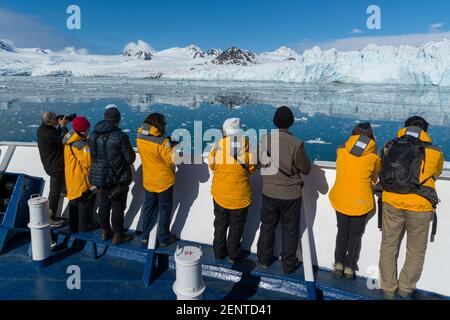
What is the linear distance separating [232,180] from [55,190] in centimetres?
190

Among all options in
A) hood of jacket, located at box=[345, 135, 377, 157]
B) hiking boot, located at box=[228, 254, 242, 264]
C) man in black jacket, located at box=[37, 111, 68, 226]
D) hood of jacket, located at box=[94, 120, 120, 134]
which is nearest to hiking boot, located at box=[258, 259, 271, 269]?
hiking boot, located at box=[228, 254, 242, 264]

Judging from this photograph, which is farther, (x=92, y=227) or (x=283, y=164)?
(x=92, y=227)

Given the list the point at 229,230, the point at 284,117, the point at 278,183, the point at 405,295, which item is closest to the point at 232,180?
the point at 278,183

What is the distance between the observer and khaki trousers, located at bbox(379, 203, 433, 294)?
2.11m

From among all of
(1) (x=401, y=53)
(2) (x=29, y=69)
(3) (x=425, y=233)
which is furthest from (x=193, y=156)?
(2) (x=29, y=69)

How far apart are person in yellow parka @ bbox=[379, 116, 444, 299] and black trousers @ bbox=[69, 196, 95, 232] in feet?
8.22

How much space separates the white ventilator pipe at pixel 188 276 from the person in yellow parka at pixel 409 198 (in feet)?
4.37

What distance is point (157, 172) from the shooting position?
268cm

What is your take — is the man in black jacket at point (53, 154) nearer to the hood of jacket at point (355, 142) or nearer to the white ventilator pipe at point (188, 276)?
the white ventilator pipe at point (188, 276)

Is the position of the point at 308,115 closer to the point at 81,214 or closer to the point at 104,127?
the point at 81,214

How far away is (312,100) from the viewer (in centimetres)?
3475

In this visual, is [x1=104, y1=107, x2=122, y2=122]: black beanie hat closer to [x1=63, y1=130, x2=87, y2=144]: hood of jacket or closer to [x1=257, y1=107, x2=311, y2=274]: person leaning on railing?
[x1=63, y1=130, x2=87, y2=144]: hood of jacket

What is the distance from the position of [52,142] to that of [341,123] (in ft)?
69.1

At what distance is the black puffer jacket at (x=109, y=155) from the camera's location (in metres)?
2.62
